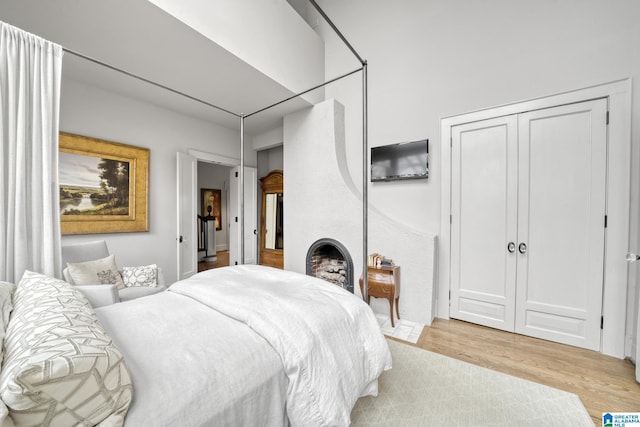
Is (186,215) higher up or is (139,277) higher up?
(186,215)

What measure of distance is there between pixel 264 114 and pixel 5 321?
3.51m

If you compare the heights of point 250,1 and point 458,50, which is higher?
point 250,1

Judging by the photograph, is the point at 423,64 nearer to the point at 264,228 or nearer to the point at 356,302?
the point at 356,302

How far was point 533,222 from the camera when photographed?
8.19 feet

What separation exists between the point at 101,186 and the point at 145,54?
1659mm

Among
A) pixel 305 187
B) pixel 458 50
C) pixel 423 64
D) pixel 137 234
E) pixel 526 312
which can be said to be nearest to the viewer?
pixel 526 312

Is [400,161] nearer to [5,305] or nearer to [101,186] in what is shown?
[5,305]

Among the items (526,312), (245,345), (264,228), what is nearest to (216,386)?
(245,345)

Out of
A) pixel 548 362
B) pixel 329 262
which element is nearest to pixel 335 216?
pixel 329 262

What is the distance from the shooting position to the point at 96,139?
2.96 m

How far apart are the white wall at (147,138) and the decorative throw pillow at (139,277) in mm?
803

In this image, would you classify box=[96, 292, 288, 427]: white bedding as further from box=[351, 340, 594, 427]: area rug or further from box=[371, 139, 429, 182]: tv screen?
box=[371, 139, 429, 182]: tv screen

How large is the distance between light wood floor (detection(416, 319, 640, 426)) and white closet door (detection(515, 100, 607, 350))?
201 millimetres

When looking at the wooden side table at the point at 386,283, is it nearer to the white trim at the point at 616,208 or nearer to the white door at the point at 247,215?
the white trim at the point at 616,208
